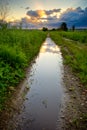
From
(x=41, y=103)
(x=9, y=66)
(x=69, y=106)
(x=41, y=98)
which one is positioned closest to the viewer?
(x=69, y=106)

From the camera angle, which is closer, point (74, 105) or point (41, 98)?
point (74, 105)

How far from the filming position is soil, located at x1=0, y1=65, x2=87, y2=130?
18.0 feet

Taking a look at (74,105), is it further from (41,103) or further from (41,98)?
(41,98)

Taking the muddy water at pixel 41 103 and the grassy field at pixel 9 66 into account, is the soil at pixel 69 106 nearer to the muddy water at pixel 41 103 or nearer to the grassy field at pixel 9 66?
the muddy water at pixel 41 103

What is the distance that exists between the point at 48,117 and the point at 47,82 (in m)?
3.40

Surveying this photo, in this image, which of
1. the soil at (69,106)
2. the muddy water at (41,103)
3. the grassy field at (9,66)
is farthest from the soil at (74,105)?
the grassy field at (9,66)

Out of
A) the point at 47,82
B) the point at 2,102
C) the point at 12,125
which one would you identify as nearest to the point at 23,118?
the point at 12,125

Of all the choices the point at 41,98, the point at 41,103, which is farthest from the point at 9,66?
the point at 41,103

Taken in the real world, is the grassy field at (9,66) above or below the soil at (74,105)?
above

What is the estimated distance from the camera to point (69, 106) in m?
6.44

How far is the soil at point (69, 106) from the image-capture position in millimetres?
5488

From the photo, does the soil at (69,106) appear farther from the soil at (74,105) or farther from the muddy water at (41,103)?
the muddy water at (41,103)

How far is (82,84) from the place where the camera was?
870 cm

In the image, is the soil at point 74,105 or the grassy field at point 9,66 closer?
the soil at point 74,105
